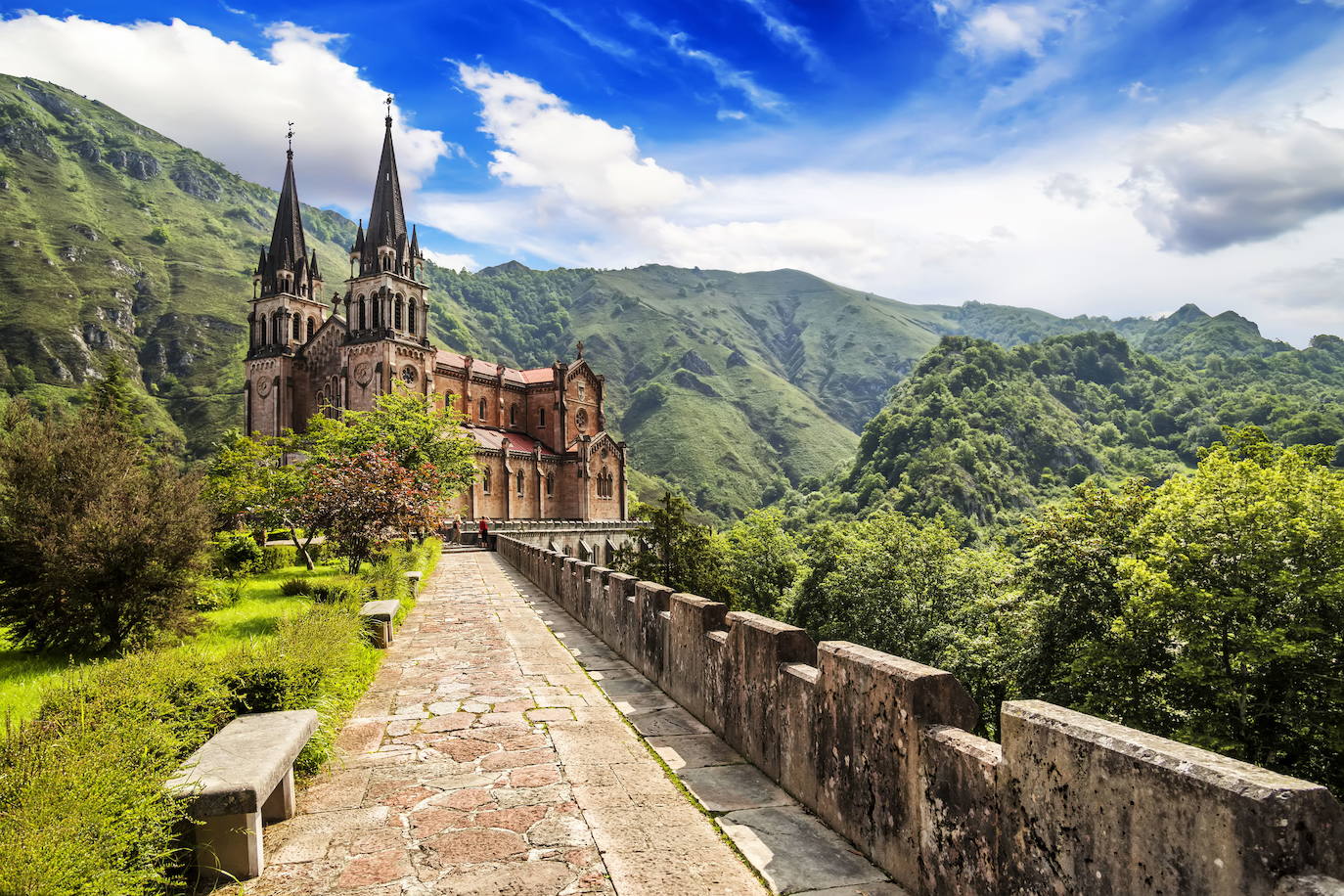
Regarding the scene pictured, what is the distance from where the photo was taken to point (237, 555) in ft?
53.2

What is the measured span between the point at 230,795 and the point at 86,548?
633 cm

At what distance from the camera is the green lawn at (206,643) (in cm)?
615

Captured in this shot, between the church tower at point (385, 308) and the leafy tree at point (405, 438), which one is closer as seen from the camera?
the leafy tree at point (405, 438)

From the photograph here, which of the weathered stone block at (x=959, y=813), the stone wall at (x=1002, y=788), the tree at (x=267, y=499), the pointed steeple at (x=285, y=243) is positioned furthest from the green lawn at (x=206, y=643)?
the pointed steeple at (x=285, y=243)

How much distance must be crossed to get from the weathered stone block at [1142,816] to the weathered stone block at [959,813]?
11 centimetres

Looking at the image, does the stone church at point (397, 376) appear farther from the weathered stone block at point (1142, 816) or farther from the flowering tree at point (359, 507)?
the weathered stone block at point (1142, 816)

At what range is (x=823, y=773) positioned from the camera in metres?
4.28

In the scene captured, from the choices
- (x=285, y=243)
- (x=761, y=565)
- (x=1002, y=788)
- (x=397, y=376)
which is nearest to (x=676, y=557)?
(x=761, y=565)

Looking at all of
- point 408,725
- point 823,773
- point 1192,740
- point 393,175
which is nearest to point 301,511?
point 408,725


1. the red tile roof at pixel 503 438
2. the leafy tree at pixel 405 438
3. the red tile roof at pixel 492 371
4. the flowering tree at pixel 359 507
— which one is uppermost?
the red tile roof at pixel 492 371

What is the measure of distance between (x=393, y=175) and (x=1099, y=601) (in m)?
53.2

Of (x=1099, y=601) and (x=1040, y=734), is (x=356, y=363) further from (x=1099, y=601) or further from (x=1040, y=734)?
(x=1040, y=734)

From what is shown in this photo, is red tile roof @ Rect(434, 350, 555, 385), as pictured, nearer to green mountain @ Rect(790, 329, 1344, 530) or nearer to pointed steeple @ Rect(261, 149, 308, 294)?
pointed steeple @ Rect(261, 149, 308, 294)

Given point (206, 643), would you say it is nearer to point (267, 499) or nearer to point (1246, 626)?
point (267, 499)
